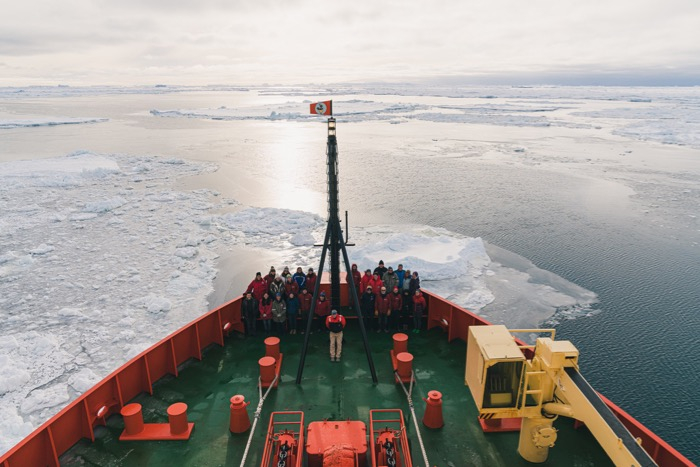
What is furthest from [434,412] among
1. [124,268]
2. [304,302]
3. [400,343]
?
[124,268]

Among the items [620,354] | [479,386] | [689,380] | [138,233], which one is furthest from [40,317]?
[689,380]

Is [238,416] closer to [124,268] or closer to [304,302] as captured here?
[304,302]

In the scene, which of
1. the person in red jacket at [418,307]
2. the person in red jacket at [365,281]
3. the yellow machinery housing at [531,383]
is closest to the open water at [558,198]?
the person in red jacket at [418,307]

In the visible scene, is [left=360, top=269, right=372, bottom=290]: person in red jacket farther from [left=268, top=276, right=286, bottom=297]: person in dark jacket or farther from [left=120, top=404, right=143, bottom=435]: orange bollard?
[left=120, top=404, right=143, bottom=435]: orange bollard

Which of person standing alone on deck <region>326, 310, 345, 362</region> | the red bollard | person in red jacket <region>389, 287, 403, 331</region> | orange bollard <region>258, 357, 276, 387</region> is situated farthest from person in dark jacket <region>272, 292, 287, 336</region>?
the red bollard

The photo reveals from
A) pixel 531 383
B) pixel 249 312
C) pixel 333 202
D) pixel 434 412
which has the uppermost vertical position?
pixel 333 202

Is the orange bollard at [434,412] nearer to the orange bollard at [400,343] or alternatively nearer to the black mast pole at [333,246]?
the black mast pole at [333,246]
